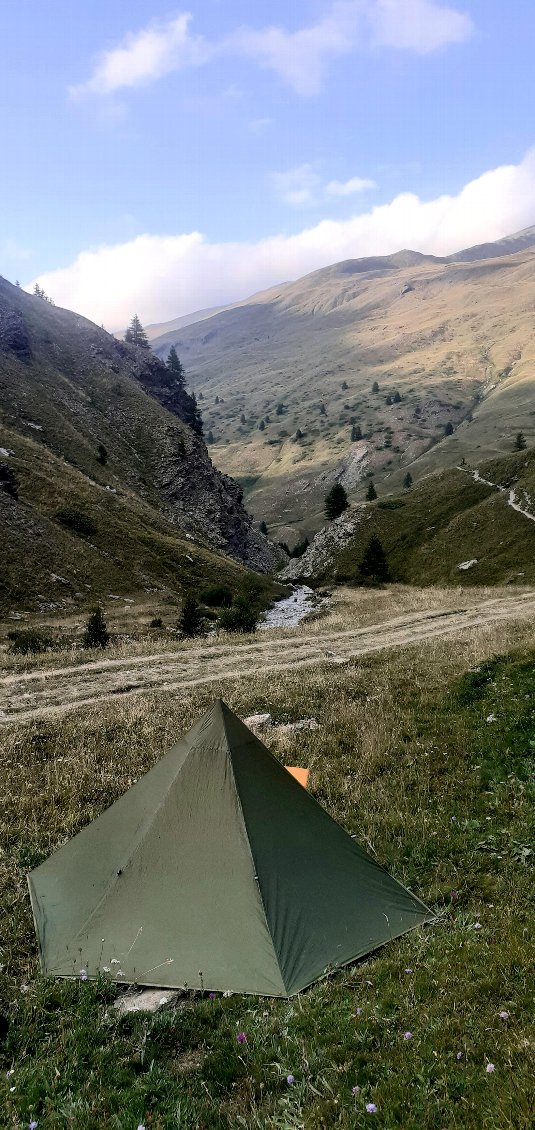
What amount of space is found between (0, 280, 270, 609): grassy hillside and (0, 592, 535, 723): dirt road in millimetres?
23639

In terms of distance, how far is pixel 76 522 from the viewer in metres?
59.2

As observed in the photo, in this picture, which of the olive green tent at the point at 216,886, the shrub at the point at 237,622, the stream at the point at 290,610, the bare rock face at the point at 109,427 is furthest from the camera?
the bare rock face at the point at 109,427

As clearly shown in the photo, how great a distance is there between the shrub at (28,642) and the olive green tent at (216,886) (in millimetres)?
24644

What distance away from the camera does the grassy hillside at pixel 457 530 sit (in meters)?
67.3

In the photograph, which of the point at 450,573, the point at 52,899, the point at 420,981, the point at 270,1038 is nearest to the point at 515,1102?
the point at 420,981

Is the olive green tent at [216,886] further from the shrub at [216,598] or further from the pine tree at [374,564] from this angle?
the pine tree at [374,564]

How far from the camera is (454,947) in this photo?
6.67 m

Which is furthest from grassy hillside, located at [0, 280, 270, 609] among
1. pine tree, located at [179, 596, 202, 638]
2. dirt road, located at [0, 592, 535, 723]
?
dirt road, located at [0, 592, 535, 723]

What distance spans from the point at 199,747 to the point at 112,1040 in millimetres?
3728

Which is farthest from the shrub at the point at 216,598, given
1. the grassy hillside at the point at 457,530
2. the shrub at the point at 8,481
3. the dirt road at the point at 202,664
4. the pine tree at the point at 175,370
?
the pine tree at the point at 175,370

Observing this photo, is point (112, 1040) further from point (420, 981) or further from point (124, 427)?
point (124, 427)

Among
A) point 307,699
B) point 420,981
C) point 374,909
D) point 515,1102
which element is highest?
point 515,1102

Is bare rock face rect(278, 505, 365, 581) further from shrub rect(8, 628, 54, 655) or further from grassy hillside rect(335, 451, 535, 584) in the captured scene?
shrub rect(8, 628, 54, 655)

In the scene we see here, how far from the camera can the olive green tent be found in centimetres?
707
